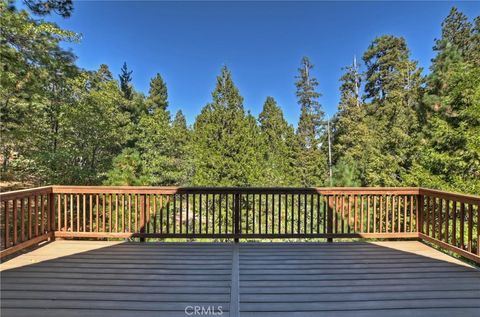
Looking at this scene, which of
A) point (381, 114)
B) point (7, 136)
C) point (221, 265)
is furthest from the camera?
point (381, 114)

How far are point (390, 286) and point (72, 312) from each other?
106 inches

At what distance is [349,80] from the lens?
77.9ft

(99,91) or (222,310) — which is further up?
(99,91)

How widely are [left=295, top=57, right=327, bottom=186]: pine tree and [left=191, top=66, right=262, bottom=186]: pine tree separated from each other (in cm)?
604

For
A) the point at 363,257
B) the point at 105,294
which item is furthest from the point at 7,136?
the point at 363,257

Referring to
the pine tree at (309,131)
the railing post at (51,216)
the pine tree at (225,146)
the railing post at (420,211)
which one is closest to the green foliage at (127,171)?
the pine tree at (225,146)

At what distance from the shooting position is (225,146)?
1698 centimetres

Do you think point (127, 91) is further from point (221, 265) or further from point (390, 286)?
point (390, 286)

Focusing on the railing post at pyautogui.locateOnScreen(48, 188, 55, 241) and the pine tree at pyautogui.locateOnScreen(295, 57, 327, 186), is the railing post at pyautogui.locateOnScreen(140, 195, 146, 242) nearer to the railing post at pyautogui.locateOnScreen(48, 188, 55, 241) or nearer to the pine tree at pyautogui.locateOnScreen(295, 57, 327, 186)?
the railing post at pyautogui.locateOnScreen(48, 188, 55, 241)

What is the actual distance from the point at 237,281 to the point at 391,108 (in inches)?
708

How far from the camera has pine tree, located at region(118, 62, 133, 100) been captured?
17609mm

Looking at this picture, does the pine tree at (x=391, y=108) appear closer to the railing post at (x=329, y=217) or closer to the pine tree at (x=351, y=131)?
the pine tree at (x=351, y=131)

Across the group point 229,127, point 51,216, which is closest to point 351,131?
point 229,127

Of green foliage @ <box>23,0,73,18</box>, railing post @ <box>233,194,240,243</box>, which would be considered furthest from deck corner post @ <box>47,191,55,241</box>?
green foliage @ <box>23,0,73,18</box>
